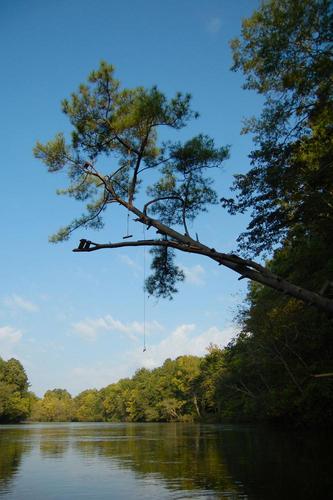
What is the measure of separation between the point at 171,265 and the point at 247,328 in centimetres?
2888

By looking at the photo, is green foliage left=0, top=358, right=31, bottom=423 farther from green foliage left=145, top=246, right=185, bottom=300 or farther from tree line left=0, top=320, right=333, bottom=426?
green foliage left=145, top=246, right=185, bottom=300

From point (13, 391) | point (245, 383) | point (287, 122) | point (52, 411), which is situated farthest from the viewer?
point (52, 411)

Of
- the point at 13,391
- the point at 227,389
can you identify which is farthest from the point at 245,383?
the point at 13,391

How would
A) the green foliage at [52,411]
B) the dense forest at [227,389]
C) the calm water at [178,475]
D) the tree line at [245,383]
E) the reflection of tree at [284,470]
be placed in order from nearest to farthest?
1. the reflection of tree at [284,470]
2. the calm water at [178,475]
3. the tree line at [245,383]
4. the dense forest at [227,389]
5. the green foliage at [52,411]

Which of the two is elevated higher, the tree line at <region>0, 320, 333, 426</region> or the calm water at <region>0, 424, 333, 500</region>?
the tree line at <region>0, 320, 333, 426</region>

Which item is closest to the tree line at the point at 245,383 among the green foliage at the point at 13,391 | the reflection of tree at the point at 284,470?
the green foliage at the point at 13,391

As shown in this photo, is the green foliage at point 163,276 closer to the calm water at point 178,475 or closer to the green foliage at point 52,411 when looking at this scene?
the calm water at point 178,475

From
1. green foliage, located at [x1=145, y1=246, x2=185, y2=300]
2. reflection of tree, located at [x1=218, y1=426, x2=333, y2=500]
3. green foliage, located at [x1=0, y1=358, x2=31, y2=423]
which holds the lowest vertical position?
reflection of tree, located at [x1=218, y1=426, x2=333, y2=500]

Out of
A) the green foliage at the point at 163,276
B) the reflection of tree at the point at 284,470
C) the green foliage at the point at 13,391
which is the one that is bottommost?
the reflection of tree at the point at 284,470

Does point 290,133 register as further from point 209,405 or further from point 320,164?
point 209,405

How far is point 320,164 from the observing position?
14.6 m

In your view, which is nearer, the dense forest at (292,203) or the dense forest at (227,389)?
the dense forest at (292,203)

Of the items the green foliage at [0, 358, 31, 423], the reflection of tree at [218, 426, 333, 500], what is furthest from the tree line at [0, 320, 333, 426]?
the reflection of tree at [218, 426, 333, 500]

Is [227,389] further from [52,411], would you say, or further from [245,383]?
[52,411]
